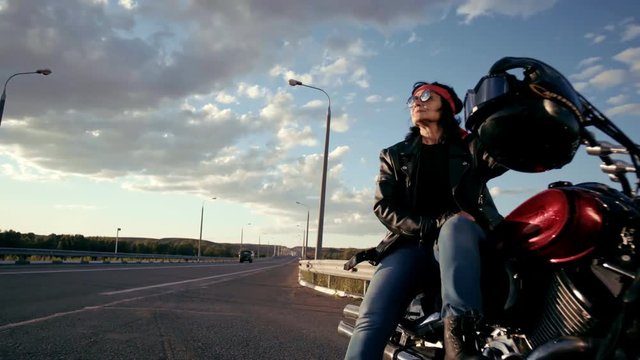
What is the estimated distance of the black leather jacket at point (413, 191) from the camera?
2176 mm

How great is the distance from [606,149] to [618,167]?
0.35 ft

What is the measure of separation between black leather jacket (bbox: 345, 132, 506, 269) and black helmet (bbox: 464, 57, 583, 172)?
1.29 ft

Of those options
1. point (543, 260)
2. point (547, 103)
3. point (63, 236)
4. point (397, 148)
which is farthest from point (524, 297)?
point (63, 236)

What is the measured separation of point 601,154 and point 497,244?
50cm

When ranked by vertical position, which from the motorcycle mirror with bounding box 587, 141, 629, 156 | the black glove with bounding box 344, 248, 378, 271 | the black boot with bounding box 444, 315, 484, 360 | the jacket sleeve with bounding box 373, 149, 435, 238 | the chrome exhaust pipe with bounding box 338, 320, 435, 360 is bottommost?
the chrome exhaust pipe with bounding box 338, 320, 435, 360

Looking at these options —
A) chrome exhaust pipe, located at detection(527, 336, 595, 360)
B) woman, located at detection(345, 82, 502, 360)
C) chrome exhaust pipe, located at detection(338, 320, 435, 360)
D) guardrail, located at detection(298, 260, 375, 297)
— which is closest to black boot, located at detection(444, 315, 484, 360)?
woman, located at detection(345, 82, 502, 360)

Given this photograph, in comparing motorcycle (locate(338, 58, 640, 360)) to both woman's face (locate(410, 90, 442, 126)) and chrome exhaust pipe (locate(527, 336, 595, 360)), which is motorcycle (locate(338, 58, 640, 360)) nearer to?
chrome exhaust pipe (locate(527, 336, 595, 360))

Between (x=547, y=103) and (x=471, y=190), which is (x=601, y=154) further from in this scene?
(x=471, y=190)

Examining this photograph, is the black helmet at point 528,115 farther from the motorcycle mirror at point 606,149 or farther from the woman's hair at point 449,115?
the woman's hair at point 449,115

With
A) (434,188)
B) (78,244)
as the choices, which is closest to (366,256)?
(434,188)

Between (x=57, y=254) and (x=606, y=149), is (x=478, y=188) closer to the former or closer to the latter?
(x=606, y=149)

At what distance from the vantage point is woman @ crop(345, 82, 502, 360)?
1958mm

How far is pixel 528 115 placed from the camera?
1654 mm

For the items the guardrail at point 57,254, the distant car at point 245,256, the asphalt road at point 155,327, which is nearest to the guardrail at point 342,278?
the asphalt road at point 155,327
